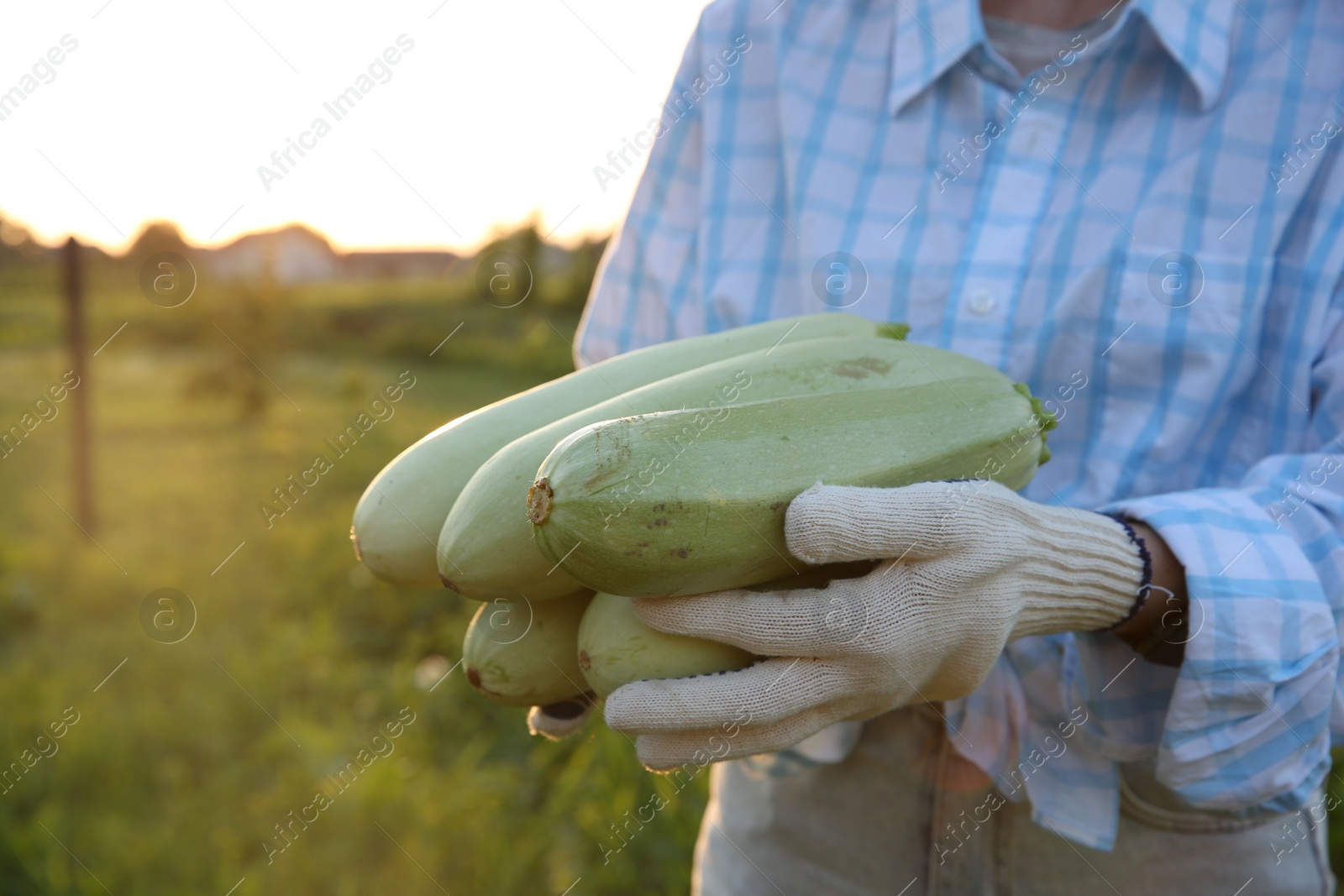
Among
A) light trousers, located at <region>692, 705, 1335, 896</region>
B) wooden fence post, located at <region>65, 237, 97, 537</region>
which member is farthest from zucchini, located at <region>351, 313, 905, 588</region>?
wooden fence post, located at <region>65, 237, 97, 537</region>

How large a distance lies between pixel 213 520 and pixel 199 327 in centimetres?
259

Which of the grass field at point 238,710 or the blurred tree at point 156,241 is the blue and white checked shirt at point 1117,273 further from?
the blurred tree at point 156,241

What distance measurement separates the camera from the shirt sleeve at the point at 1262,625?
112 centimetres

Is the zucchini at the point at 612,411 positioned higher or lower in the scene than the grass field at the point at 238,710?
higher

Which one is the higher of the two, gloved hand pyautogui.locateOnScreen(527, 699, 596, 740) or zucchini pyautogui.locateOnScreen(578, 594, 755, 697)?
zucchini pyautogui.locateOnScreen(578, 594, 755, 697)

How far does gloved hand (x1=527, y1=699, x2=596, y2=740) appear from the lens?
1.21m

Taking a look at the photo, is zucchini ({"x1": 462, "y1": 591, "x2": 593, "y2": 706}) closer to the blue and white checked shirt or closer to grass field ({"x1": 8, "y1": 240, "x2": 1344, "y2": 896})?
the blue and white checked shirt

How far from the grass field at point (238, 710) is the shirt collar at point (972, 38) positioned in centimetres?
207

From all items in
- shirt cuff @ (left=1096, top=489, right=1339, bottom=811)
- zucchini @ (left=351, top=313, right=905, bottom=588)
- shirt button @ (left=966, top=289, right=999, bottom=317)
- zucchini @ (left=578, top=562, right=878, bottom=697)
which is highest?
zucchini @ (left=351, top=313, right=905, bottom=588)

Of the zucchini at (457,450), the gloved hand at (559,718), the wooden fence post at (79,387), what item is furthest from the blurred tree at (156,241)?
the gloved hand at (559,718)

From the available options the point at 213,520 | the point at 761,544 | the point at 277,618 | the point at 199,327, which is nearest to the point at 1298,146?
the point at 761,544

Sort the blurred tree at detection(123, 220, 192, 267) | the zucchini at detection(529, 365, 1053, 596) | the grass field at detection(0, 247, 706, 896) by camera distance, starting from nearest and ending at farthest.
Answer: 1. the zucchini at detection(529, 365, 1053, 596)
2. the grass field at detection(0, 247, 706, 896)
3. the blurred tree at detection(123, 220, 192, 267)

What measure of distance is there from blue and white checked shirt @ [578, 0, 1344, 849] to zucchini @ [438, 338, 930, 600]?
298mm

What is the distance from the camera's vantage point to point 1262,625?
111cm
